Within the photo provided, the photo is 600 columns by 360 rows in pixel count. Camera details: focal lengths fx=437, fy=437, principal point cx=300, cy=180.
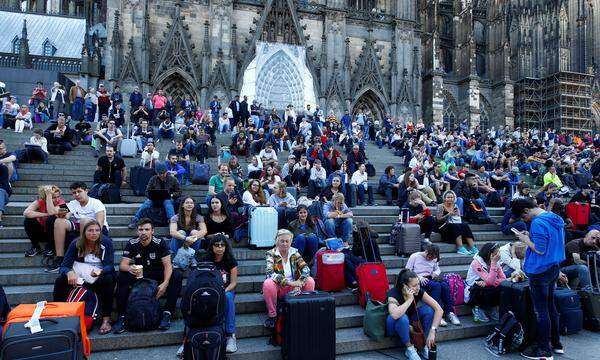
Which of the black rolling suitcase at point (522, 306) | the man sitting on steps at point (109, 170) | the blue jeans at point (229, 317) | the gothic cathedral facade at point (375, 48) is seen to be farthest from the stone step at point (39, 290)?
the gothic cathedral facade at point (375, 48)

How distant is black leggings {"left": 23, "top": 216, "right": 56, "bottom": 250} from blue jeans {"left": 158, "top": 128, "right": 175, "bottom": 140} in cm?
947

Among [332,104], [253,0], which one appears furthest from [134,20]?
[332,104]

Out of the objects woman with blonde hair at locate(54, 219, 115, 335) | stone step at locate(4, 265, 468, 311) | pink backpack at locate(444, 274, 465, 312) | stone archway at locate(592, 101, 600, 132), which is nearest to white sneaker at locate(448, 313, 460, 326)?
pink backpack at locate(444, 274, 465, 312)

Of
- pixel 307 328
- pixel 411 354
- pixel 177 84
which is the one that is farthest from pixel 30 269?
pixel 177 84

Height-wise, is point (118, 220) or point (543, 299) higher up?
point (118, 220)

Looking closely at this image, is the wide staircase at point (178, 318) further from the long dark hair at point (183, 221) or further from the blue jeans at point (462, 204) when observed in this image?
the long dark hair at point (183, 221)

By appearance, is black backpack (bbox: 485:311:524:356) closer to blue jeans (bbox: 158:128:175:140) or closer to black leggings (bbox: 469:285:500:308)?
black leggings (bbox: 469:285:500:308)

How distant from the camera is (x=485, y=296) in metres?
6.19

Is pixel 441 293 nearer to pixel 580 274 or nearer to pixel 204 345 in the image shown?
pixel 580 274

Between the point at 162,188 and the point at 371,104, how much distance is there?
22.8 m

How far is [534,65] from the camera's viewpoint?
38.7 m

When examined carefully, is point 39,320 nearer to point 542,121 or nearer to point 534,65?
point 542,121

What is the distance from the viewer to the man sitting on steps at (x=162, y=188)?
7.53 meters

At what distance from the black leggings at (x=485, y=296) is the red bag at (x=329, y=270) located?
1.90 m
